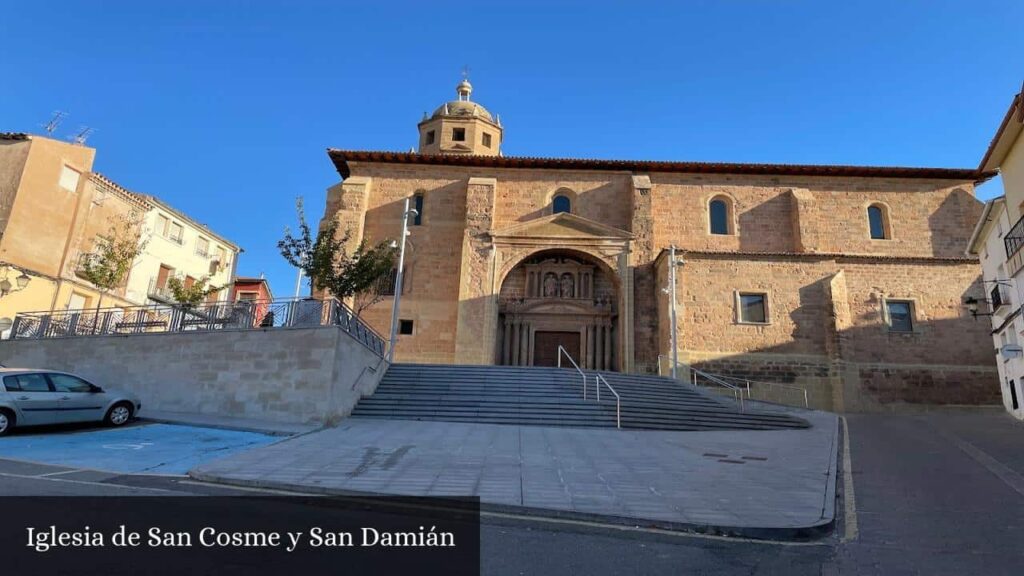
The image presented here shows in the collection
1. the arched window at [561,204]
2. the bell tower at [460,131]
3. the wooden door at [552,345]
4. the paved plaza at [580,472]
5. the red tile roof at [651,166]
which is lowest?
the paved plaza at [580,472]

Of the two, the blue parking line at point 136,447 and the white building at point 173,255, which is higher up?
the white building at point 173,255

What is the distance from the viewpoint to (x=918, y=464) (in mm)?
7664

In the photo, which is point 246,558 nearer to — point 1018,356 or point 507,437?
point 507,437

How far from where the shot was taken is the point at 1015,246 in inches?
534

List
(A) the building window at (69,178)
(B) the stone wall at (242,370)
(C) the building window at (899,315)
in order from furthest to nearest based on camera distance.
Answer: (A) the building window at (69,178), (C) the building window at (899,315), (B) the stone wall at (242,370)

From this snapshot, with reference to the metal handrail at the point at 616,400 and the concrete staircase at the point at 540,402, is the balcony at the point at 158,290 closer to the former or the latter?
the concrete staircase at the point at 540,402

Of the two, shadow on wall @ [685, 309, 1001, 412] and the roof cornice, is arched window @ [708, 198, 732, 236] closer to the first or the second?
shadow on wall @ [685, 309, 1001, 412]

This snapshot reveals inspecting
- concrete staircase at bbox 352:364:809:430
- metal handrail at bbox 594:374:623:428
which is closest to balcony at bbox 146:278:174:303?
concrete staircase at bbox 352:364:809:430

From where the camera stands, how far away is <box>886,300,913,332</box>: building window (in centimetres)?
2056

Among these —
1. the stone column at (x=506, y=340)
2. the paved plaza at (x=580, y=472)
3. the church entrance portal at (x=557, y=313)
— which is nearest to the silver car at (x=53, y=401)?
the paved plaza at (x=580, y=472)

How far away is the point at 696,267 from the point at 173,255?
85.2ft

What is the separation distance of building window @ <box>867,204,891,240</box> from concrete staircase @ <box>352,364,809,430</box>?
1440 centimetres

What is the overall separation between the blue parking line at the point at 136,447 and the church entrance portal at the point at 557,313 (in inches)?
551
